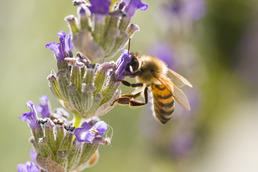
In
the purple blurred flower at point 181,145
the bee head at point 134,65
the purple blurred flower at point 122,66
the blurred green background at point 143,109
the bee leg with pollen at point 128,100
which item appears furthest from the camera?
the blurred green background at point 143,109

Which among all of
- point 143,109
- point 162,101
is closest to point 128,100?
point 162,101

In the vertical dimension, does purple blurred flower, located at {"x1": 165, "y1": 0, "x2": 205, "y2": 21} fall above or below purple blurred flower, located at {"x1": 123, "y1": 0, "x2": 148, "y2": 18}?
above

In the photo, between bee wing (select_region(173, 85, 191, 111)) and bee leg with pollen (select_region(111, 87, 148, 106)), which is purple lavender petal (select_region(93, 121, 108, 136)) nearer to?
bee leg with pollen (select_region(111, 87, 148, 106))

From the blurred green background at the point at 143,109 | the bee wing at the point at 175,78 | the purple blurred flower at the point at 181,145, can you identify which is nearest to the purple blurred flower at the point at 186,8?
the blurred green background at the point at 143,109

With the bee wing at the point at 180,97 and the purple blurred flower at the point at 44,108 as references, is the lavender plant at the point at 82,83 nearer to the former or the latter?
the purple blurred flower at the point at 44,108

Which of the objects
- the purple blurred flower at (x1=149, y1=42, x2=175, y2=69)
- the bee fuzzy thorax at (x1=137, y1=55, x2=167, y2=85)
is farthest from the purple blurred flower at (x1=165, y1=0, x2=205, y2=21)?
the bee fuzzy thorax at (x1=137, y1=55, x2=167, y2=85)

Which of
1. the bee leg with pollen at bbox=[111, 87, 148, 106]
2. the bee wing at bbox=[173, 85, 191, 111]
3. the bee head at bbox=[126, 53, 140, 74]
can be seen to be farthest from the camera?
the bee wing at bbox=[173, 85, 191, 111]

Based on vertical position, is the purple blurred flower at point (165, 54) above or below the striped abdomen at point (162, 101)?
above
